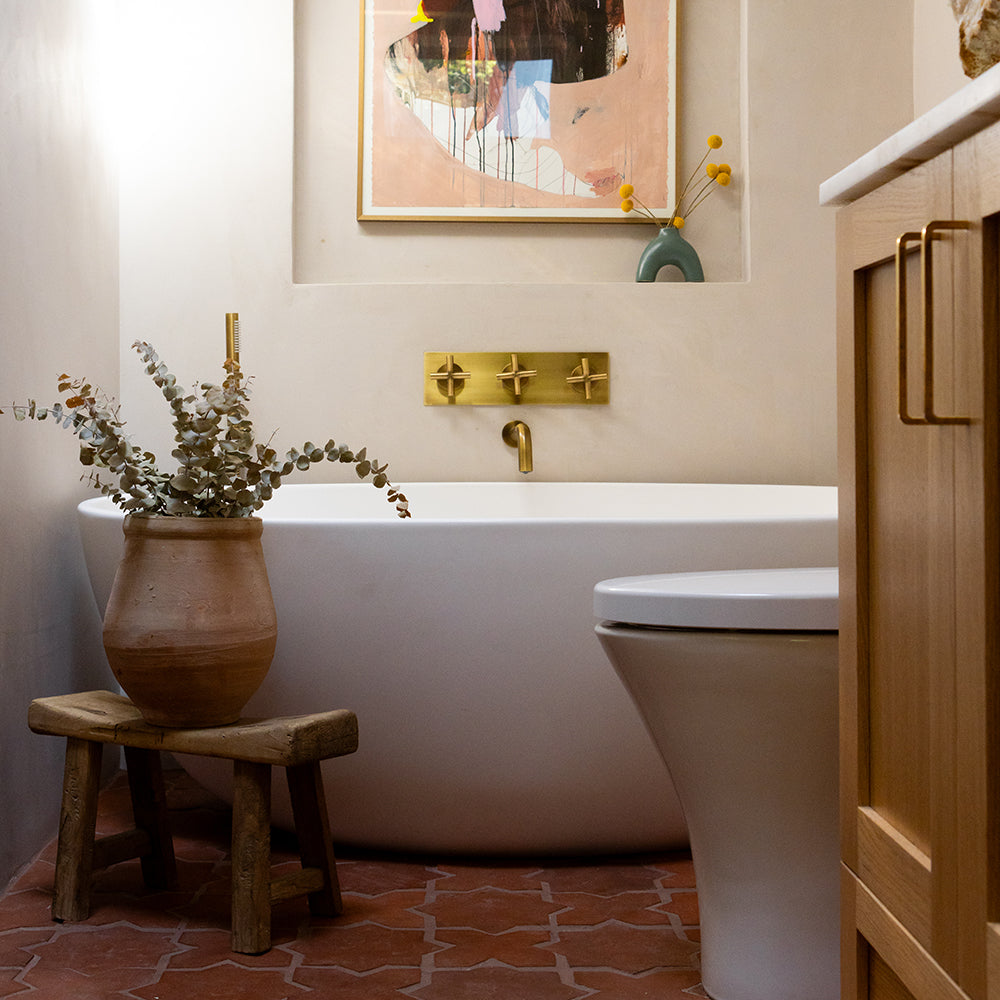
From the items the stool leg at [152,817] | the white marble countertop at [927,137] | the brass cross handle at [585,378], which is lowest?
the stool leg at [152,817]

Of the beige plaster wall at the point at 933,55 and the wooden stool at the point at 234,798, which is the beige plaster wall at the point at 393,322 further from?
the wooden stool at the point at 234,798

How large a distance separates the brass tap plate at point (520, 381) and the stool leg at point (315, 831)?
1.41 meters

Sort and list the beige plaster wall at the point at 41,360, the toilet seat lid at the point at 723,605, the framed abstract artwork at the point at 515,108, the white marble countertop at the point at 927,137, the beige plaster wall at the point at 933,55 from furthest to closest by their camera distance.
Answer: the framed abstract artwork at the point at 515,108 → the beige plaster wall at the point at 933,55 → the beige plaster wall at the point at 41,360 → the toilet seat lid at the point at 723,605 → the white marble countertop at the point at 927,137

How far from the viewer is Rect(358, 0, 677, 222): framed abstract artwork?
3.05 m

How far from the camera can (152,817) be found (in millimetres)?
1821

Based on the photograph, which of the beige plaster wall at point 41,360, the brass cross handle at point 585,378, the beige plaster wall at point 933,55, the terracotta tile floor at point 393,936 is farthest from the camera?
the brass cross handle at point 585,378

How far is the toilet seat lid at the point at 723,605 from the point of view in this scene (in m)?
1.22

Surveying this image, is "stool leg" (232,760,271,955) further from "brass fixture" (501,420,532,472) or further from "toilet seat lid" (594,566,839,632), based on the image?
"brass fixture" (501,420,532,472)

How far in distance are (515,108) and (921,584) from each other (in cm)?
249

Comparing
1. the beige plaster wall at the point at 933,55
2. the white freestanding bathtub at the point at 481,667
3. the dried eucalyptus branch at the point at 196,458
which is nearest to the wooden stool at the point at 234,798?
the white freestanding bathtub at the point at 481,667

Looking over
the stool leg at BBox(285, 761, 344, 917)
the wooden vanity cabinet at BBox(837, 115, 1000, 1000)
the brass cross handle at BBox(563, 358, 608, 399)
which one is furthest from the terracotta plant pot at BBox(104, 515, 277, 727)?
the brass cross handle at BBox(563, 358, 608, 399)

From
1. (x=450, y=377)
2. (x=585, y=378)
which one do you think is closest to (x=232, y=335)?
(x=450, y=377)

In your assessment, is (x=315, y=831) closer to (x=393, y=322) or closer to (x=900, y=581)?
(x=900, y=581)

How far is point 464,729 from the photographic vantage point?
1804 mm
